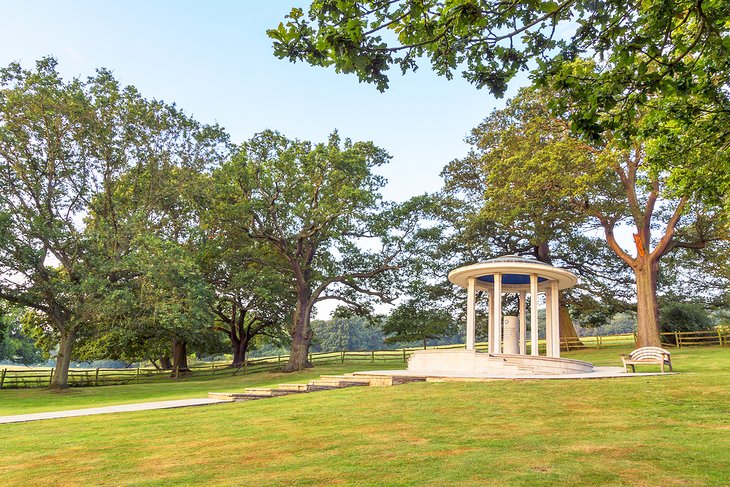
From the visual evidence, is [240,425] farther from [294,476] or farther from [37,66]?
[37,66]

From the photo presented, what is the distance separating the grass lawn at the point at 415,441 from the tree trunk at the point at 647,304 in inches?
586

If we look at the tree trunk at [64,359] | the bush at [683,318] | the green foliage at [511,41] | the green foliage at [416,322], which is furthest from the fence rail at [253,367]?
the green foliage at [511,41]

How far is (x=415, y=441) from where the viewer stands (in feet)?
20.1

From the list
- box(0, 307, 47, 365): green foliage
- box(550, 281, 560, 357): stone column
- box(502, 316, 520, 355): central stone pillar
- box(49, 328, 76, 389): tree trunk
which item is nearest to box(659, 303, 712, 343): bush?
box(550, 281, 560, 357): stone column

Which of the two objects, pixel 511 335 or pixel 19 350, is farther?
pixel 19 350

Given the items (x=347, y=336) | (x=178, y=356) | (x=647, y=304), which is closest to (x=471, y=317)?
(x=647, y=304)

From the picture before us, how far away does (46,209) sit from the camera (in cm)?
2342

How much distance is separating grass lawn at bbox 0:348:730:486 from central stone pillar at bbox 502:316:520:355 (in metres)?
8.74

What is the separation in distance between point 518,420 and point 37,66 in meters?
26.2

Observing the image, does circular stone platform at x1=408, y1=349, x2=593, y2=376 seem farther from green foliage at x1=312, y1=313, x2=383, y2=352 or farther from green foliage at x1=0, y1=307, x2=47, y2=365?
green foliage at x1=312, y1=313, x2=383, y2=352

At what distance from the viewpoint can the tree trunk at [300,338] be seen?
28000mm

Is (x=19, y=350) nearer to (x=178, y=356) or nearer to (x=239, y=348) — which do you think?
(x=178, y=356)

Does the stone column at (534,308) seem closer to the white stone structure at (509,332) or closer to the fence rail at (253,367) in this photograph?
the white stone structure at (509,332)

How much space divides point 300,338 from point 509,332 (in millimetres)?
13276
